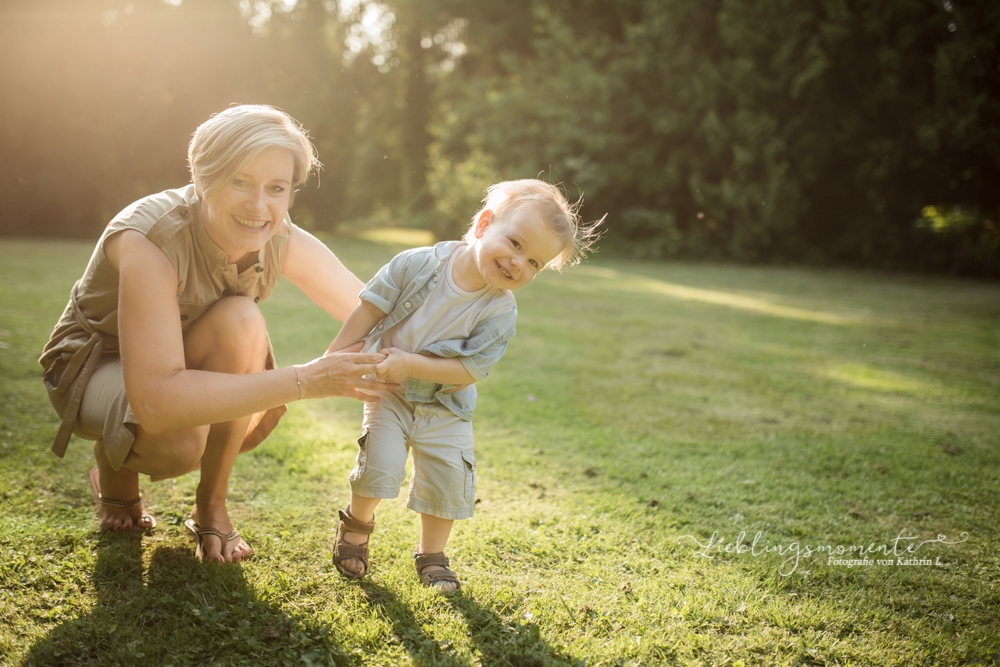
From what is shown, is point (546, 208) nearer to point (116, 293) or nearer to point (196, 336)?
point (196, 336)

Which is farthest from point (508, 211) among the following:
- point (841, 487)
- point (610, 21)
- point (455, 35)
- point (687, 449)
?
point (455, 35)

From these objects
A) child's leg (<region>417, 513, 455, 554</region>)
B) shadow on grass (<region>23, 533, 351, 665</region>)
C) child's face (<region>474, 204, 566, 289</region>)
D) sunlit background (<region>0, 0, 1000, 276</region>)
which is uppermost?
sunlit background (<region>0, 0, 1000, 276</region>)

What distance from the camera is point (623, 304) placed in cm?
820

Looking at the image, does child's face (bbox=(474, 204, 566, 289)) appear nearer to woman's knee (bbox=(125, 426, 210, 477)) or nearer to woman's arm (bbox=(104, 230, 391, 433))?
woman's arm (bbox=(104, 230, 391, 433))

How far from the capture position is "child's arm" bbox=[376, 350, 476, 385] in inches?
75.5

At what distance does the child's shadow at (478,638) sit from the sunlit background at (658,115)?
14.9 metres

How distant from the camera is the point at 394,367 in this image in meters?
1.92

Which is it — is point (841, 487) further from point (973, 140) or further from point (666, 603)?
point (973, 140)

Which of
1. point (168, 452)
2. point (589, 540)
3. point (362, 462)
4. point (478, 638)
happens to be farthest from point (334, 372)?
point (589, 540)

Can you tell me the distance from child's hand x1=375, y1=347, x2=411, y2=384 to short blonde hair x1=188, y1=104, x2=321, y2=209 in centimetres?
64

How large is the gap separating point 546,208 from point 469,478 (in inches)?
34.7

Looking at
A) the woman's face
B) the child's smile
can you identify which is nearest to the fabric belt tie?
the woman's face

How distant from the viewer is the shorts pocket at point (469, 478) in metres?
2.06

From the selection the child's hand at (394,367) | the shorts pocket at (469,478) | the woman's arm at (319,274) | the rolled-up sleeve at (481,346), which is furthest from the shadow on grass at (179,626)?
the woman's arm at (319,274)
